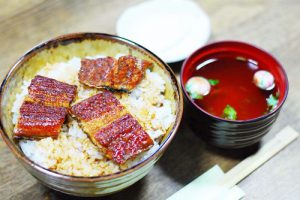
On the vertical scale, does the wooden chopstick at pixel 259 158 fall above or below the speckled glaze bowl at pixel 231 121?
below

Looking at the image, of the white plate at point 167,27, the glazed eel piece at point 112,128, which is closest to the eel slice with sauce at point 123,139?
the glazed eel piece at point 112,128

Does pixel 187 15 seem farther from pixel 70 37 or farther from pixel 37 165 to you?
pixel 37 165

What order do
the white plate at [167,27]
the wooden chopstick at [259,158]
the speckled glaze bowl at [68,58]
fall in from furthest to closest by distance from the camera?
the white plate at [167,27] → the wooden chopstick at [259,158] → the speckled glaze bowl at [68,58]

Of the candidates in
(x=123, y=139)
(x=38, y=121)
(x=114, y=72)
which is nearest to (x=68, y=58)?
(x=114, y=72)

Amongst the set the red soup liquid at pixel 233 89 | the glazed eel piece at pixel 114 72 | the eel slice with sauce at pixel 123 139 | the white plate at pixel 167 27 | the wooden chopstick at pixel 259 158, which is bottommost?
the wooden chopstick at pixel 259 158

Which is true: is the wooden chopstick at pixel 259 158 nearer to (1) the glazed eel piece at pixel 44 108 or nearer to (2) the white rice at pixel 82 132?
(2) the white rice at pixel 82 132

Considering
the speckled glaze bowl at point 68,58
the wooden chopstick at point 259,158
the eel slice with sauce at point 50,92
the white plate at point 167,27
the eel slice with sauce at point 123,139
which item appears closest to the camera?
the speckled glaze bowl at point 68,58

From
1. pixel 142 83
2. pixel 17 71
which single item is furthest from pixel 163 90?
pixel 17 71

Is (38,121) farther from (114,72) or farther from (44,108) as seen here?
(114,72)
